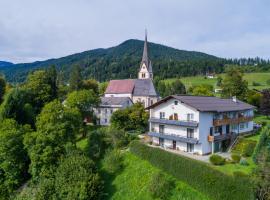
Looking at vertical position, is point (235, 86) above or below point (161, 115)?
above

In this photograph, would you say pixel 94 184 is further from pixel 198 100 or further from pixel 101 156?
→ pixel 198 100

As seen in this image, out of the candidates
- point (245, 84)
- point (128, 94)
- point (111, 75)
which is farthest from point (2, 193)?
point (111, 75)

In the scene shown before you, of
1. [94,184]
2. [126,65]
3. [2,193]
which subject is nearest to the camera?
[94,184]

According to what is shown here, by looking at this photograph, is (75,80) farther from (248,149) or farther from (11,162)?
(248,149)

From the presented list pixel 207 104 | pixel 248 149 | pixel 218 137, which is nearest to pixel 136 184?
pixel 218 137

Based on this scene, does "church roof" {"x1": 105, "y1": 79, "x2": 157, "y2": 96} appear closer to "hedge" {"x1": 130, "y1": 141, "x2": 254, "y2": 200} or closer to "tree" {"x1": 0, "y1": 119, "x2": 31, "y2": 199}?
"hedge" {"x1": 130, "y1": 141, "x2": 254, "y2": 200}

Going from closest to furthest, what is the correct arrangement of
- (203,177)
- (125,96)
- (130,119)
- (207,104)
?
(203,177) < (207,104) < (130,119) < (125,96)
